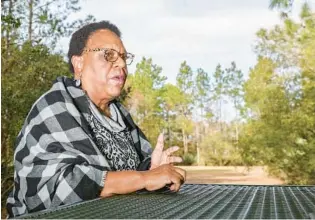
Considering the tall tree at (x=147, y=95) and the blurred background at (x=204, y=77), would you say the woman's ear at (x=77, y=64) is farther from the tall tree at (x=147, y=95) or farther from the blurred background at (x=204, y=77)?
the tall tree at (x=147, y=95)

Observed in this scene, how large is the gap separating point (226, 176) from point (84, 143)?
60.5ft

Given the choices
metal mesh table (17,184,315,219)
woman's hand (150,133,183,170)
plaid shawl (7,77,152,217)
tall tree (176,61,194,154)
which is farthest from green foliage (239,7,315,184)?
tall tree (176,61,194,154)

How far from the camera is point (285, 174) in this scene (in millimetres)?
13016

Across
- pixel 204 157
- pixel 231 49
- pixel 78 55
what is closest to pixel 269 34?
pixel 78 55

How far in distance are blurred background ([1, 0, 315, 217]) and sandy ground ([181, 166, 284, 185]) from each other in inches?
2.2

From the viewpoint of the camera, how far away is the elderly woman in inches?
40.8

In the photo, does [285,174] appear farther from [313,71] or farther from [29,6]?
[29,6]

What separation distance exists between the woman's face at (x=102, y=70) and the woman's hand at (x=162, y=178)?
25 cm

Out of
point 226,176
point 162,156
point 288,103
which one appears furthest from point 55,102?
point 226,176

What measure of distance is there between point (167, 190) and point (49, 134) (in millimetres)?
323

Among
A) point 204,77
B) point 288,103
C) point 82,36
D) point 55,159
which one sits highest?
point 204,77

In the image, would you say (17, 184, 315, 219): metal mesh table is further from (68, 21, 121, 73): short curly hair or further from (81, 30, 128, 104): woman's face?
(68, 21, 121, 73): short curly hair

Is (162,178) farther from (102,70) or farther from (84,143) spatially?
(102,70)

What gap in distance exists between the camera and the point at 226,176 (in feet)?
63.1
